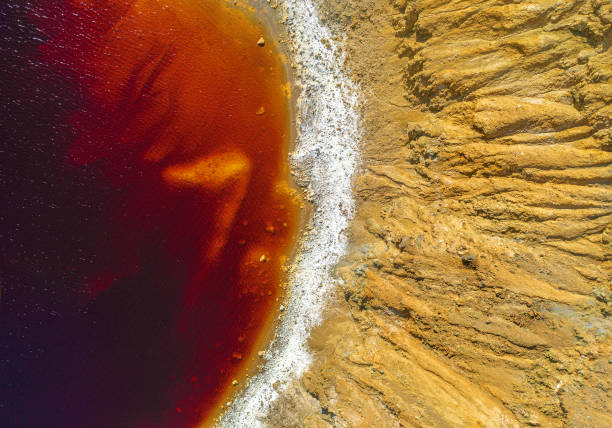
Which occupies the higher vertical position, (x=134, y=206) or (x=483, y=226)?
(x=134, y=206)

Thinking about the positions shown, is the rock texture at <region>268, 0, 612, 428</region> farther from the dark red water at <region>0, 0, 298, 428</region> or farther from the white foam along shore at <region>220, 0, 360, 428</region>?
the dark red water at <region>0, 0, 298, 428</region>

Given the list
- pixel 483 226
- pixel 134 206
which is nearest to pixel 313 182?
pixel 483 226

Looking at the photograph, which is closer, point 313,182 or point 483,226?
point 483,226

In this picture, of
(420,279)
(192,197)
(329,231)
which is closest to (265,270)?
(329,231)

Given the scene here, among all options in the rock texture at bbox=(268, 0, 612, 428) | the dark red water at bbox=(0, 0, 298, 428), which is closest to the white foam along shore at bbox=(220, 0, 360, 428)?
the dark red water at bbox=(0, 0, 298, 428)

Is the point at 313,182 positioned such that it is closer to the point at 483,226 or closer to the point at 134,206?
the point at 483,226

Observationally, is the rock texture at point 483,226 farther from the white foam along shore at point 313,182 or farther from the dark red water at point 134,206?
the dark red water at point 134,206

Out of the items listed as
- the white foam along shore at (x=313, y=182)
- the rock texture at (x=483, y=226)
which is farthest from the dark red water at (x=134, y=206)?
the rock texture at (x=483, y=226)
